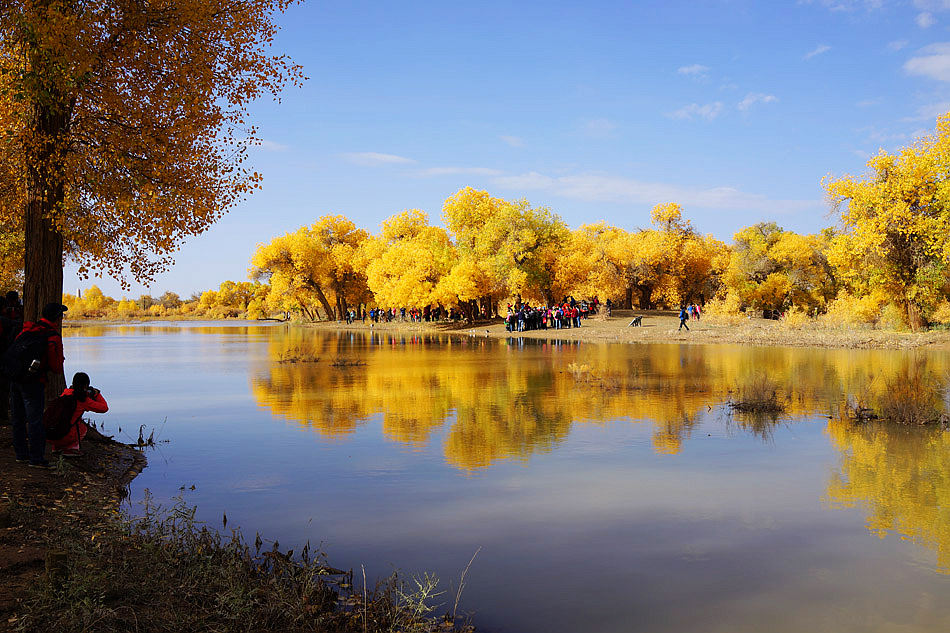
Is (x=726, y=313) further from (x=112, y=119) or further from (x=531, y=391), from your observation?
(x=112, y=119)

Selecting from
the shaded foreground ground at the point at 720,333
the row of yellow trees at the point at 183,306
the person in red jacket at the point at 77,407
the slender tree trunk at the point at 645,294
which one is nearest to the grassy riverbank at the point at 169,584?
the person in red jacket at the point at 77,407

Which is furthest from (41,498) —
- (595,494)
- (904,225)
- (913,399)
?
(904,225)

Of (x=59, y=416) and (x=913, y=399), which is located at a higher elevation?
(x=59, y=416)

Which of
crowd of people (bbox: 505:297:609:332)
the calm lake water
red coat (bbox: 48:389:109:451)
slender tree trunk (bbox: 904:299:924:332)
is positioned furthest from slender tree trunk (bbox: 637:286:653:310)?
red coat (bbox: 48:389:109:451)

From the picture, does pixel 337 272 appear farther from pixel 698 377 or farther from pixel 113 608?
pixel 113 608

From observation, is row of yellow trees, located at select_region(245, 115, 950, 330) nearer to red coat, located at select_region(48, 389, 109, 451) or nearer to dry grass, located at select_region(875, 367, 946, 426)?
dry grass, located at select_region(875, 367, 946, 426)

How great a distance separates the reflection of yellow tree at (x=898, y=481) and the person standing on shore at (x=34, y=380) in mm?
8948

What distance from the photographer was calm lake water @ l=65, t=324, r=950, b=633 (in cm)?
510

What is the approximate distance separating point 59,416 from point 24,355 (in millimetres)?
1245

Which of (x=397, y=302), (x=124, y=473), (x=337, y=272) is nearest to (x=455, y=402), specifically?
(x=124, y=473)

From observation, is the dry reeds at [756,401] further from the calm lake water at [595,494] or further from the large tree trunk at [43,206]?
the large tree trunk at [43,206]

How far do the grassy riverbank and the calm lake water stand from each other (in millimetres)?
539

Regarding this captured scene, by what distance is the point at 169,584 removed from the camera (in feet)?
15.9

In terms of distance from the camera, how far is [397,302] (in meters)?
60.2
